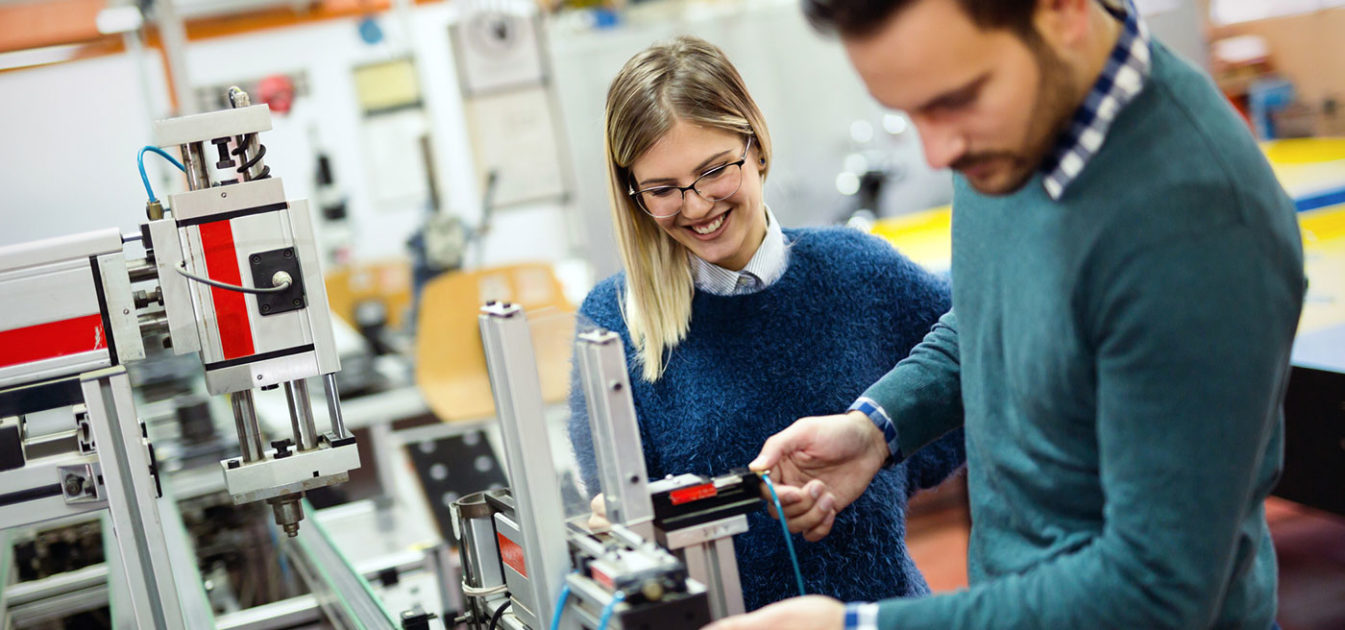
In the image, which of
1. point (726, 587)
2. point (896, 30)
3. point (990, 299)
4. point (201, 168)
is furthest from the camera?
point (201, 168)

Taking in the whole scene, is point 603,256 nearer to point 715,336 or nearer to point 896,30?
point 715,336

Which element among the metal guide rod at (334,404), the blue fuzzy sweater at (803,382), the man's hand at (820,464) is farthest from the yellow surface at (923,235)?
the metal guide rod at (334,404)

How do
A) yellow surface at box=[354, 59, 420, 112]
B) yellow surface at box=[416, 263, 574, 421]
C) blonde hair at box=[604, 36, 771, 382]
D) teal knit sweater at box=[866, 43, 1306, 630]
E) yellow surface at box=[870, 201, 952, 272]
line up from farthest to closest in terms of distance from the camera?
yellow surface at box=[354, 59, 420, 112] < yellow surface at box=[416, 263, 574, 421] < yellow surface at box=[870, 201, 952, 272] < blonde hair at box=[604, 36, 771, 382] < teal knit sweater at box=[866, 43, 1306, 630]

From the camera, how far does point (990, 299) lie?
0.94 meters

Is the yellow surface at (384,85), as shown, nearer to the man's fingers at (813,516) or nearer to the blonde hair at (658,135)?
the blonde hair at (658,135)

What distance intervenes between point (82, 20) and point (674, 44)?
23.7 ft

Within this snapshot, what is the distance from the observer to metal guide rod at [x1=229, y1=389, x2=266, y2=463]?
1.29 metres

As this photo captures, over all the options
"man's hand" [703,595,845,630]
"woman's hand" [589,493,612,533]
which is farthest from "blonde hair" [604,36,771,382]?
"man's hand" [703,595,845,630]

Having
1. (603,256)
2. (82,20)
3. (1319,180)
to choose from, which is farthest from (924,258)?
(82,20)

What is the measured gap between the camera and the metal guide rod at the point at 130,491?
1.19 m

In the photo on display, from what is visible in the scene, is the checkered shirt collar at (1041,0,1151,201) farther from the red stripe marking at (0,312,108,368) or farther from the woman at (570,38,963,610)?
the red stripe marking at (0,312,108,368)

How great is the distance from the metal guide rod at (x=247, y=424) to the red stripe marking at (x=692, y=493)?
56 centimetres

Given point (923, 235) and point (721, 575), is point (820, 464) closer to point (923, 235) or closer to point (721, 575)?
point (721, 575)

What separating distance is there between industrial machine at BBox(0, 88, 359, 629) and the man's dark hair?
2.36 ft
